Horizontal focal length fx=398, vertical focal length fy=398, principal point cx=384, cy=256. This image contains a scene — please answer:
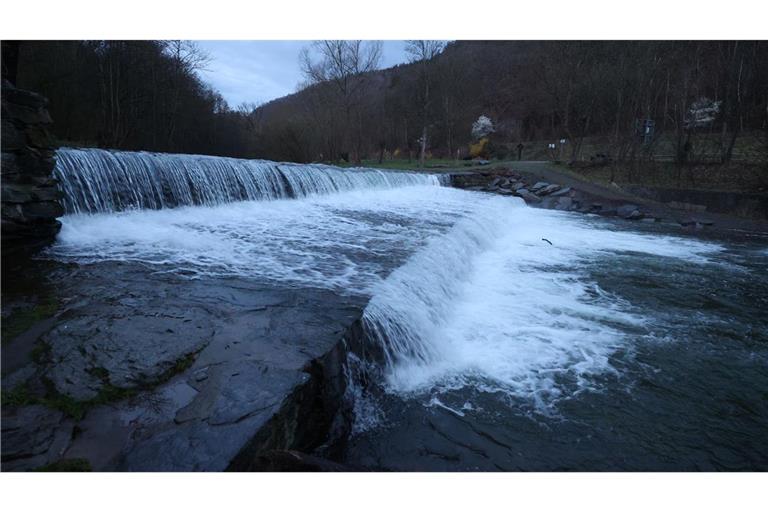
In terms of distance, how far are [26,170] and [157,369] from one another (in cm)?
424

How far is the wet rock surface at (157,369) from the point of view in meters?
1.89

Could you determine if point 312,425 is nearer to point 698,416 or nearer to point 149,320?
point 149,320

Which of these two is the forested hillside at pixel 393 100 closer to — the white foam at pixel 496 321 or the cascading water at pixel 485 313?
the cascading water at pixel 485 313

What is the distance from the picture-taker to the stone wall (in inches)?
186

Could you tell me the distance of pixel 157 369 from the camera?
2521 millimetres

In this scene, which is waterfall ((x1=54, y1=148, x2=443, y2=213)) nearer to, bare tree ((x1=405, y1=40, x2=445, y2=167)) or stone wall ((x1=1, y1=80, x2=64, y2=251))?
stone wall ((x1=1, y1=80, x2=64, y2=251))

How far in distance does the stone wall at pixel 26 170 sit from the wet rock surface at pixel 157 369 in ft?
5.55

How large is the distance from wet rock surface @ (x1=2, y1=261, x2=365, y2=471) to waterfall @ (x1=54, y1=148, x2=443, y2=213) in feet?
13.3

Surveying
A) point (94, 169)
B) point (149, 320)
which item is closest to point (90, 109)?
point (94, 169)

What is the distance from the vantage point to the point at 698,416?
11.0 feet

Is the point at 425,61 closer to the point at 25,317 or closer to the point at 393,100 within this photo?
the point at 393,100

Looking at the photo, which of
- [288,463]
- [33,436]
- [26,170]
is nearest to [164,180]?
[26,170]

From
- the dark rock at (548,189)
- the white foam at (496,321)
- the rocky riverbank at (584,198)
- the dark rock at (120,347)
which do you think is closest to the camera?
the dark rock at (120,347)

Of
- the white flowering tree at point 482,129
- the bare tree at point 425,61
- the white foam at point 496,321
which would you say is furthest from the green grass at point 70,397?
the white flowering tree at point 482,129
